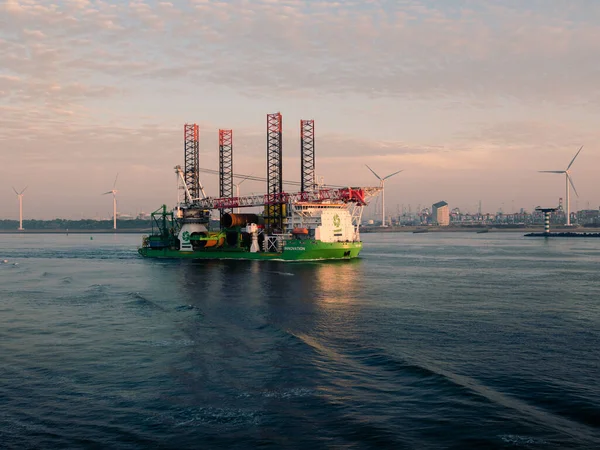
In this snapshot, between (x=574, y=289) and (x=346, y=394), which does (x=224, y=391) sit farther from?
(x=574, y=289)

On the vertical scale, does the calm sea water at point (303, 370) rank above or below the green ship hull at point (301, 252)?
below

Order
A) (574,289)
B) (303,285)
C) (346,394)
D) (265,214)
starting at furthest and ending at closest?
1. (265,214)
2. (303,285)
3. (574,289)
4. (346,394)

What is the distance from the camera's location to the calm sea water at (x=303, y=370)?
59.9ft

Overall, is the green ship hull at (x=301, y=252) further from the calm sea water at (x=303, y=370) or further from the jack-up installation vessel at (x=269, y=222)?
the calm sea water at (x=303, y=370)

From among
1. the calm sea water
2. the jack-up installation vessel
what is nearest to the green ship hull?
the jack-up installation vessel

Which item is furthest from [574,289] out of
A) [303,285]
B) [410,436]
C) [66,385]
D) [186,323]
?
[66,385]

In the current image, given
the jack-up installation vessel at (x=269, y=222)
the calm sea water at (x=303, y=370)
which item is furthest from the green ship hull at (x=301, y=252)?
the calm sea water at (x=303, y=370)

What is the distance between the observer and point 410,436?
58.9 feet

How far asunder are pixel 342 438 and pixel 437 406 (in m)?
4.71

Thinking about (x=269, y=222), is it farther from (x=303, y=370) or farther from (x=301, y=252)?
(x=303, y=370)

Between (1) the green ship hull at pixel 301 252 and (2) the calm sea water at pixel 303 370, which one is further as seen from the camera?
(1) the green ship hull at pixel 301 252

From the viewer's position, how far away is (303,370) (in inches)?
998

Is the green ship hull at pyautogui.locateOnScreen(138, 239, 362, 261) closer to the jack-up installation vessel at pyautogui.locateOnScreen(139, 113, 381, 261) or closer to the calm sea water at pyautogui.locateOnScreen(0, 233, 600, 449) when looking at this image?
the jack-up installation vessel at pyautogui.locateOnScreen(139, 113, 381, 261)

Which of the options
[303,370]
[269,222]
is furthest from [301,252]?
[303,370]
